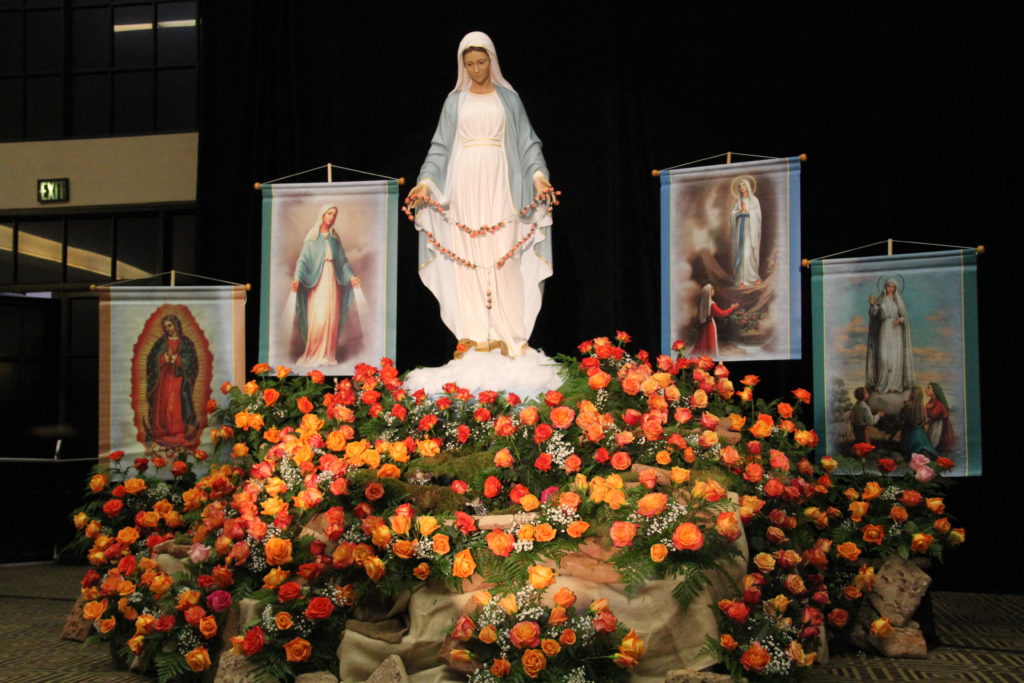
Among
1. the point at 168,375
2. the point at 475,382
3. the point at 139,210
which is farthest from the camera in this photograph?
the point at 139,210

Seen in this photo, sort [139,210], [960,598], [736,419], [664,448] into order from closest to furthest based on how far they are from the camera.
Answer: [664,448], [736,419], [960,598], [139,210]

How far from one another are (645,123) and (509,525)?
12.4 ft

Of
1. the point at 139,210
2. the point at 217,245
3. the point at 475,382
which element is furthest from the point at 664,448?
the point at 139,210

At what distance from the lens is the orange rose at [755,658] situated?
134 inches

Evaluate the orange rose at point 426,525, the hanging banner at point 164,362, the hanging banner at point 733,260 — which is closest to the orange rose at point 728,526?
the orange rose at point 426,525

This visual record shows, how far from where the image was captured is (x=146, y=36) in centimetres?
802

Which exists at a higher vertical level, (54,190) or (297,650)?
(54,190)

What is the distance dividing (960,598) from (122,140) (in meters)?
6.89

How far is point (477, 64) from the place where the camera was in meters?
5.62

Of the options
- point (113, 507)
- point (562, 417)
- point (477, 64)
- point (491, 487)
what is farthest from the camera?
Answer: point (477, 64)

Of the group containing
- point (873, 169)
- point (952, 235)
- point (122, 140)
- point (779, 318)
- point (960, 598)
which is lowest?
point (960, 598)

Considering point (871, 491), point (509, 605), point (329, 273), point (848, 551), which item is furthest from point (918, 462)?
point (329, 273)

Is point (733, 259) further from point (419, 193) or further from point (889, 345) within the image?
point (419, 193)

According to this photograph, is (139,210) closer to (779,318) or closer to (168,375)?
(168,375)
